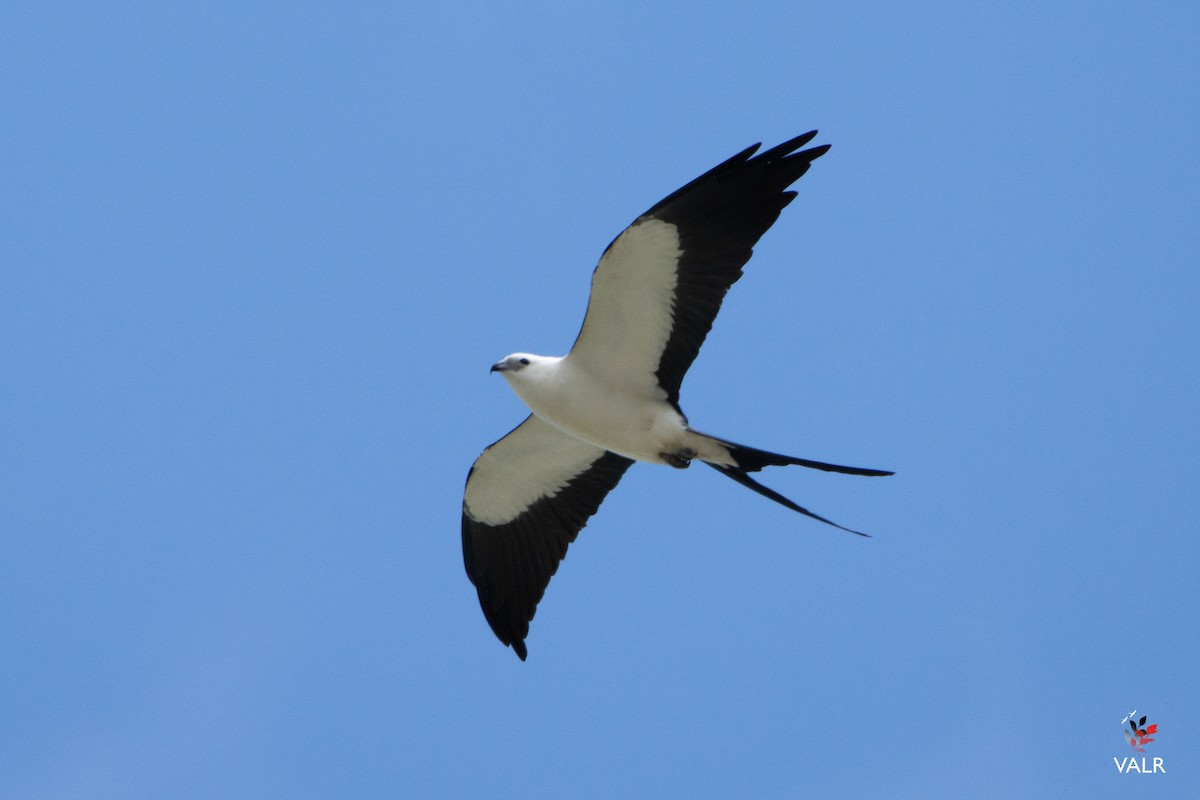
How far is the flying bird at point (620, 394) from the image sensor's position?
828cm

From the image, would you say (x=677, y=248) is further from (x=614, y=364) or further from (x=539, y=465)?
(x=539, y=465)

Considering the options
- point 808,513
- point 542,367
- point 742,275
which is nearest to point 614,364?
point 542,367

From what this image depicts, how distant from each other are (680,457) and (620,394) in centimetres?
55

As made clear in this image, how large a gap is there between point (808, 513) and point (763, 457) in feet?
1.65

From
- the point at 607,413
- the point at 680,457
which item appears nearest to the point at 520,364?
the point at 607,413

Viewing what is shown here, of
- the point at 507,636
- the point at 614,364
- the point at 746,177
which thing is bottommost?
the point at 507,636

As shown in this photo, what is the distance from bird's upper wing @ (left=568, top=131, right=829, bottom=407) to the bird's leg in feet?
1.12

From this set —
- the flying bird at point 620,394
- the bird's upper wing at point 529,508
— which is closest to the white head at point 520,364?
the flying bird at point 620,394

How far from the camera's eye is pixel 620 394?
903 cm

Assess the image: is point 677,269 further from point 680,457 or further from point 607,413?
point 680,457

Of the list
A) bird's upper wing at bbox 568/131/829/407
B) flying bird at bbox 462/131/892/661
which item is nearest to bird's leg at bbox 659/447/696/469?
flying bird at bbox 462/131/892/661

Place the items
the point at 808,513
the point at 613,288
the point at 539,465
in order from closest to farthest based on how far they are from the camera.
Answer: the point at 808,513, the point at 613,288, the point at 539,465

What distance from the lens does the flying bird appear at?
8.28 meters

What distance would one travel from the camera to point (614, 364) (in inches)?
355
